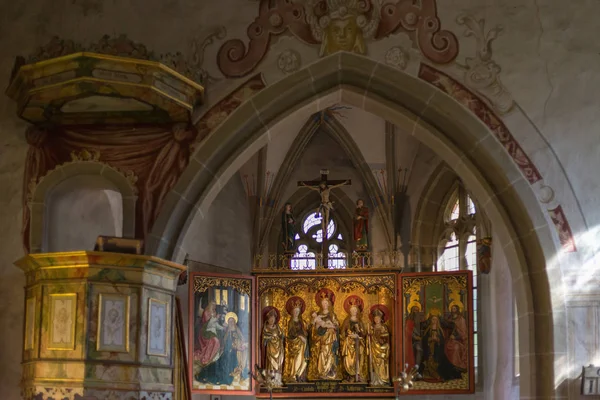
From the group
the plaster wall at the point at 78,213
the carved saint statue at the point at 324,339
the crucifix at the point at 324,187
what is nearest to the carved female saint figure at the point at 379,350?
the carved saint statue at the point at 324,339

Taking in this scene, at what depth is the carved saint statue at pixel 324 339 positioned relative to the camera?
15.6 meters

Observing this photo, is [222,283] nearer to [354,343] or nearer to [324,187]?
[354,343]

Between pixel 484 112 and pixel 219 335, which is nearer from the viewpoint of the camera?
pixel 484 112

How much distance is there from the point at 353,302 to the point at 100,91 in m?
5.83

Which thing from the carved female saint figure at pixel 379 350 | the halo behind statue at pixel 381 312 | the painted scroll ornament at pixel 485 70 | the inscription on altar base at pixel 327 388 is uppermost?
the painted scroll ornament at pixel 485 70

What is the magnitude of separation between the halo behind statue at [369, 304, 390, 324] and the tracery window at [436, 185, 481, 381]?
6.92 ft

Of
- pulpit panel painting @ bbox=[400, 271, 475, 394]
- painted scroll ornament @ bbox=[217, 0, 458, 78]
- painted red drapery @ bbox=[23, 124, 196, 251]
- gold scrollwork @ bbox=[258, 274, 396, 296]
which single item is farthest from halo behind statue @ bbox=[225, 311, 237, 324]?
painted scroll ornament @ bbox=[217, 0, 458, 78]

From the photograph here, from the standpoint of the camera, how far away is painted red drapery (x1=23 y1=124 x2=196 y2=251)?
40.1 feet

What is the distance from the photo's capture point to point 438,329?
578 inches

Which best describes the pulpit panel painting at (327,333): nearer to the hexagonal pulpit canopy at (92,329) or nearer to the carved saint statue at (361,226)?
the carved saint statue at (361,226)

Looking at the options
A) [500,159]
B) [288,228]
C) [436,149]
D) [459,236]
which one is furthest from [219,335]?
[459,236]

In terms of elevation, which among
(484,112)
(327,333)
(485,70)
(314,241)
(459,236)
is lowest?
(327,333)

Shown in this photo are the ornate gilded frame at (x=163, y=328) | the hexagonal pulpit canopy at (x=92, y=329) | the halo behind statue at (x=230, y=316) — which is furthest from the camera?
→ the halo behind statue at (x=230, y=316)

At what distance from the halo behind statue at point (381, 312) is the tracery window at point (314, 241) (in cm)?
419
